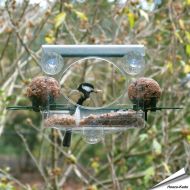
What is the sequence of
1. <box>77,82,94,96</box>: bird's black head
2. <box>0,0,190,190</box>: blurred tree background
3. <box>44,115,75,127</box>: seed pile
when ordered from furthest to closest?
<box>0,0,190,190</box>: blurred tree background
<box>77,82,94,96</box>: bird's black head
<box>44,115,75,127</box>: seed pile

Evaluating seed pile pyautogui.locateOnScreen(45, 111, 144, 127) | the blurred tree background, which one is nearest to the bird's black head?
seed pile pyautogui.locateOnScreen(45, 111, 144, 127)

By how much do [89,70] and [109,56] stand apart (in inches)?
105

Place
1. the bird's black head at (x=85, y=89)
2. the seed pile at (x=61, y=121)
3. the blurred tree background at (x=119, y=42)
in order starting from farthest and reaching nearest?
the blurred tree background at (x=119, y=42) → the bird's black head at (x=85, y=89) → the seed pile at (x=61, y=121)


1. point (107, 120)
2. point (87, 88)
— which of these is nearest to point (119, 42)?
point (87, 88)

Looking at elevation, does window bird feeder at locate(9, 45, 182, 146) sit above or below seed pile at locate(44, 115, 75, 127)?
above

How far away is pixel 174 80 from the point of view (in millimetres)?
6016

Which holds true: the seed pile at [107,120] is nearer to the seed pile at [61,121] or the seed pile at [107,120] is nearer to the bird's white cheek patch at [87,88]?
the seed pile at [61,121]

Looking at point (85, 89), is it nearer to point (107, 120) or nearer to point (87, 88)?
point (87, 88)

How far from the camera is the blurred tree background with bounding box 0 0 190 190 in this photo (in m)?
5.45

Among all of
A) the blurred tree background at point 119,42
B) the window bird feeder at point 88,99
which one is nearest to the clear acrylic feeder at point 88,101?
the window bird feeder at point 88,99

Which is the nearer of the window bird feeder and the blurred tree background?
the window bird feeder

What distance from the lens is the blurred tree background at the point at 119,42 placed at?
5449 millimetres

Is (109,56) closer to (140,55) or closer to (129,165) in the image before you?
(140,55)

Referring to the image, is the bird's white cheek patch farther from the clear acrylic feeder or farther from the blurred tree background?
the blurred tree background
